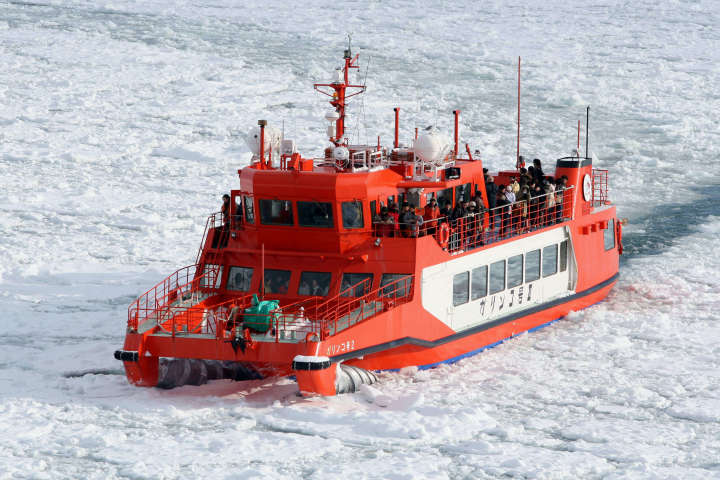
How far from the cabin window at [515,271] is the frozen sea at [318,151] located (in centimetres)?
102

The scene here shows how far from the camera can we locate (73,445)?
14.7m

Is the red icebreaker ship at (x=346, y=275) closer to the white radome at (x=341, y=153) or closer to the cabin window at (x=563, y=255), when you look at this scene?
the white radome at (x=341, y=153)

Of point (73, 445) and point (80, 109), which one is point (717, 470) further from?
point (80, 109)

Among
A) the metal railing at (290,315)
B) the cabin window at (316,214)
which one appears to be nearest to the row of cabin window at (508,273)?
the metal railing at (290,315)

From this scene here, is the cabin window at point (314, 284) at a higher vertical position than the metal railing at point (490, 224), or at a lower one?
lower

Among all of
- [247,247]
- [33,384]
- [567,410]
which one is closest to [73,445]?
[33,384]

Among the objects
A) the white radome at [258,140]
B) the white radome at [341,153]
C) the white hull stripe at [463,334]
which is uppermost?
the white radome at [258,140]

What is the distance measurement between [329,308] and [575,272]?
6.45 meters

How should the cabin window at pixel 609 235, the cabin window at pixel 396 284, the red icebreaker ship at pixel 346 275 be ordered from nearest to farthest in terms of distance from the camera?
the red icebreaker ship at pixel 346 275 < the cabin window at pixel 396 284 < the cabin window at pixel 609 235

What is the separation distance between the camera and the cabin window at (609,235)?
23.1 meters

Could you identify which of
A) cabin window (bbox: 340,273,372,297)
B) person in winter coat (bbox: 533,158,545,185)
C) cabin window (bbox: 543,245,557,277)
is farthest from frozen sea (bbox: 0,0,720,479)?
person in winter coat (bbox: 533,158,545,185)

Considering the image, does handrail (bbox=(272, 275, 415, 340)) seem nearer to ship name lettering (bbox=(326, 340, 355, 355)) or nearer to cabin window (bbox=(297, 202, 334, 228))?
ship name lettering (bbox=(326, 340, 355, 355))

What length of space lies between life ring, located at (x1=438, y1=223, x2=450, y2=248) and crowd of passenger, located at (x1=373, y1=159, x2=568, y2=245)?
0.12 meters

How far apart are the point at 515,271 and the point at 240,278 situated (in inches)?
189
